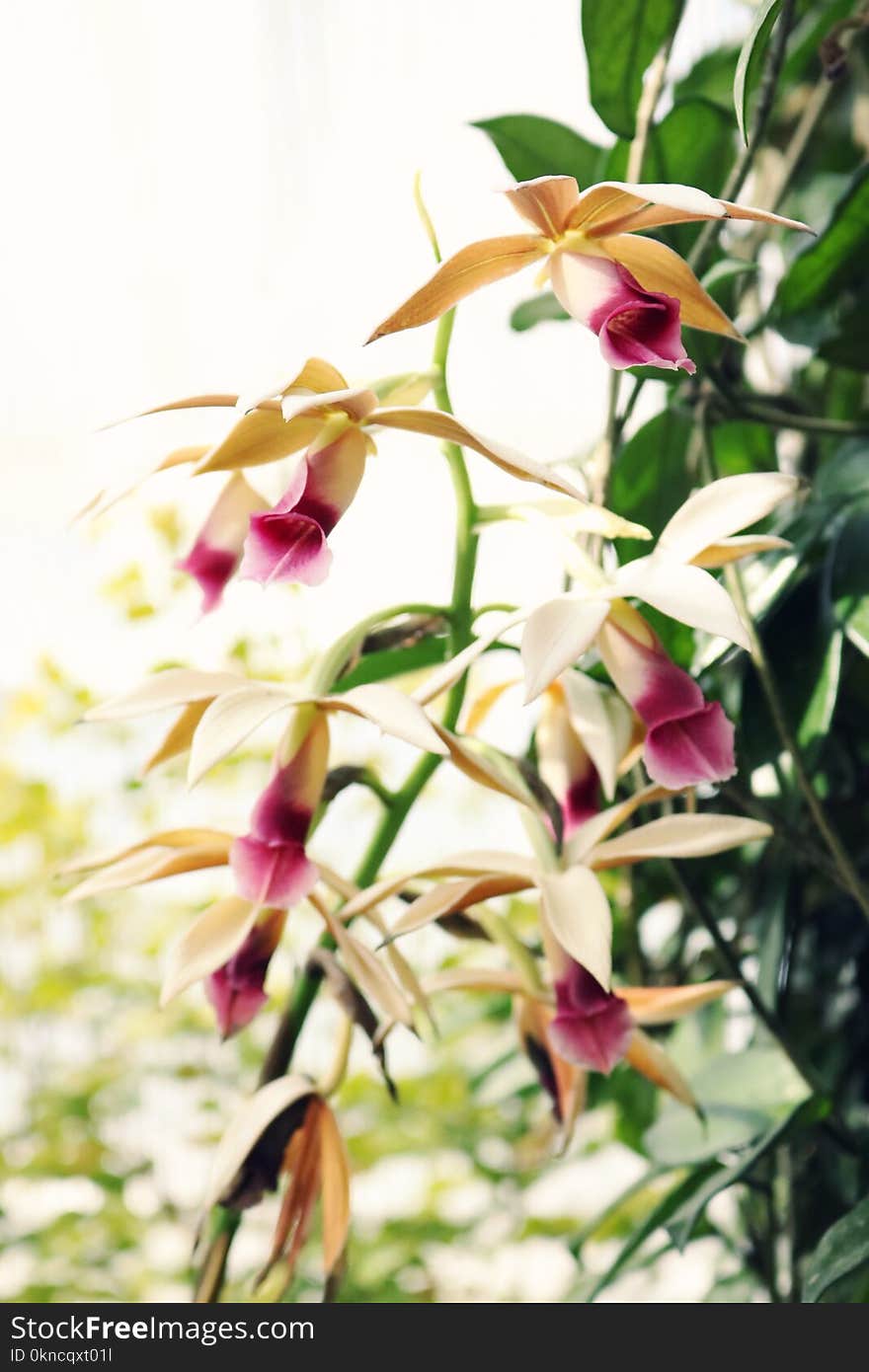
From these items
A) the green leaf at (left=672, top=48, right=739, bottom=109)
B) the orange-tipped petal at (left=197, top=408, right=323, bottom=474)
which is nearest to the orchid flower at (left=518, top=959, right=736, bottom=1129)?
the orange-tipped petal at (left=197, top=408, right=323, bottom=474)

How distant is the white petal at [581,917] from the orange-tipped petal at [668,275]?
19 centimetres

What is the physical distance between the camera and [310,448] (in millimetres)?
354

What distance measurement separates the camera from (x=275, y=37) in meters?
1.31

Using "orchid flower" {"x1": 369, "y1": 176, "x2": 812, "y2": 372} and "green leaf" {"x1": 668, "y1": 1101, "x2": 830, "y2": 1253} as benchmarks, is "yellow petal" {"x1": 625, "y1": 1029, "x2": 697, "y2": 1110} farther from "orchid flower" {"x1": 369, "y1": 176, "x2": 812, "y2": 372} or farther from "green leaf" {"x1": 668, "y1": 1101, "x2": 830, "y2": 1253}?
"orchid flower" {"x1": 369, "y1": 176, "x2": 812, "y2": 372}

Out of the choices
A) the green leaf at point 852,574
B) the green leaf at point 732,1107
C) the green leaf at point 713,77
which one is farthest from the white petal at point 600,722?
the green leaf at point 713,77

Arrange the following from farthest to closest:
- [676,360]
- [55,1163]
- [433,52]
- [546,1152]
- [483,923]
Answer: [433,52], [546,1152], [55,1163], [483,923], [676,360]

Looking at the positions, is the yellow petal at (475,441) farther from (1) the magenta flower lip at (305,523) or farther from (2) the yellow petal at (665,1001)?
(2) the yellow petal at (665,1001)

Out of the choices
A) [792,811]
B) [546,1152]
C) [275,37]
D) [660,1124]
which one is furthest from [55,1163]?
[275,37]

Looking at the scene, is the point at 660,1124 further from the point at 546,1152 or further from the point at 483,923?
the point at 546,1152

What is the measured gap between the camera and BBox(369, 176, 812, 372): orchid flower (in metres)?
0.33

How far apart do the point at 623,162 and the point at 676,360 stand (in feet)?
0.66

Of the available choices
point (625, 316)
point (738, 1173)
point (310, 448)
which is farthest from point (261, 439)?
point (738, 1173)

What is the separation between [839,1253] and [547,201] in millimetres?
388

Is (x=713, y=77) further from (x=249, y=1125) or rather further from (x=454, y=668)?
(x=249, y=1125)
